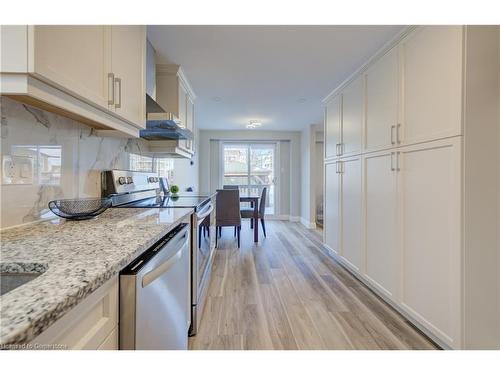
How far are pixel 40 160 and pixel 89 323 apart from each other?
35.9 inches

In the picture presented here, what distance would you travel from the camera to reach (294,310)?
2.02 metres

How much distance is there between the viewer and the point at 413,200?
1741mm

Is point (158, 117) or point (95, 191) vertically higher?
point (158, 117)

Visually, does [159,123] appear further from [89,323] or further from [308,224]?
[308,224]

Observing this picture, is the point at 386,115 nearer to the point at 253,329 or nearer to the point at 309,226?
the point at 253,329

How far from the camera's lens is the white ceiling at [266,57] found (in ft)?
6.28

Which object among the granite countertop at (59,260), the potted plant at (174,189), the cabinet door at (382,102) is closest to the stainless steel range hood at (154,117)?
the potted plant at (174,189)

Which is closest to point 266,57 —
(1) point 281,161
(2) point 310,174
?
(2) point 310,174

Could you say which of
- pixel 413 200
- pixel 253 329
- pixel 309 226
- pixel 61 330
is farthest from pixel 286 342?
pixel 309 226

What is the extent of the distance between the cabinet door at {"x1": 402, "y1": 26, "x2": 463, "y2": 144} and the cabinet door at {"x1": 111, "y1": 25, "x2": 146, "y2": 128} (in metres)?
1.82

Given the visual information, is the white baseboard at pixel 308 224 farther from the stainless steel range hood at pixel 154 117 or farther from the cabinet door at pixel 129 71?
the cabinet door at pixel 129 71

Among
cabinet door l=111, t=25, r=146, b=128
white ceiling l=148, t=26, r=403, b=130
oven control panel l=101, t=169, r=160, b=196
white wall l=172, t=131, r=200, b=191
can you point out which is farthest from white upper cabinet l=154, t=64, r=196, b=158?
white wall l=172, t=131, r=200, b=191
